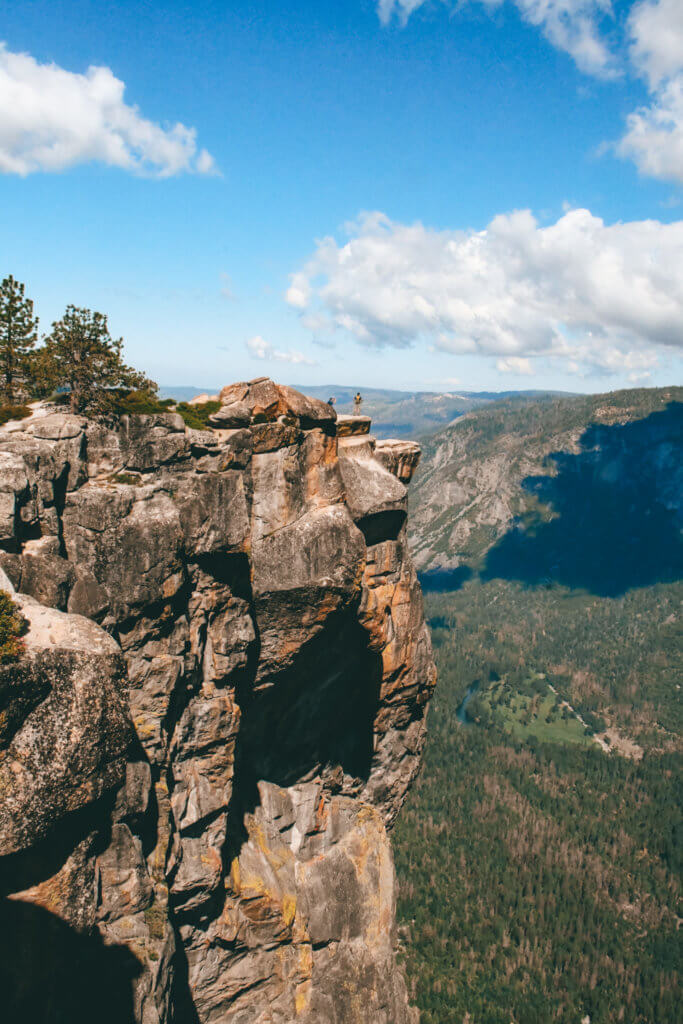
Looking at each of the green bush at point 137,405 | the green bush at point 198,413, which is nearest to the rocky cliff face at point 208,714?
the green bush at point 137,405

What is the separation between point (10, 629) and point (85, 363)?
662 inches

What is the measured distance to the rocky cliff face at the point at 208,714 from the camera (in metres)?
19.8

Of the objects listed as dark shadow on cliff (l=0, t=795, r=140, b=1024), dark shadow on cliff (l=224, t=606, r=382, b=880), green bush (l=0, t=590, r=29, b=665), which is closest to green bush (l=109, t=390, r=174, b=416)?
green bush (l=0, t=590, r=29, b=665)

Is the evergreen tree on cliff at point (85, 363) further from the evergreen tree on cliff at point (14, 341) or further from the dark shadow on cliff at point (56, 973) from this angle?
the dark shadow on cliff at point (56, 973)

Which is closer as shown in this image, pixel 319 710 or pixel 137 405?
pixel 137 405

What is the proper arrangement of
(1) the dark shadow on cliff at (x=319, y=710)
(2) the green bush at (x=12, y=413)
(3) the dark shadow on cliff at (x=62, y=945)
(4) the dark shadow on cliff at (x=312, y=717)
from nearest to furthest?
1. (3) the dark shadow on cliff at (x=62, y=945)
2. (2) the green bush at (x=12, y=413)
3. (4) the dark shadow on cliff at (x=312, y=717)
4. (1) the dark shadow on cliff at (x=319, y=710)

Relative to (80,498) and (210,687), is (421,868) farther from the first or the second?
(80,498)

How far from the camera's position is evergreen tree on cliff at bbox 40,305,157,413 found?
2980cm

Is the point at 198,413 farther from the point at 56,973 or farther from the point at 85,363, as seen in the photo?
the point at 56,973

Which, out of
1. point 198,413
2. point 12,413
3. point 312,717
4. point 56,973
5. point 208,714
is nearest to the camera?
point 56,973

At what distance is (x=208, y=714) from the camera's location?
3084cm

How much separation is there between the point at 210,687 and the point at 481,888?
6120 inches

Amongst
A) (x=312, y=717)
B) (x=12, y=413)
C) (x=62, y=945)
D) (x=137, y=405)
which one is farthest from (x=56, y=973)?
(x=137, y=405)

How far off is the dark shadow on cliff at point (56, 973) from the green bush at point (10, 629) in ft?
26.5
